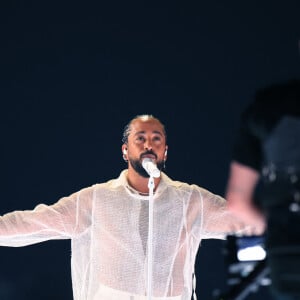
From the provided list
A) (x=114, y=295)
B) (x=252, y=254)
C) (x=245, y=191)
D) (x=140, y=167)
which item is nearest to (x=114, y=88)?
(x=140, y=167)

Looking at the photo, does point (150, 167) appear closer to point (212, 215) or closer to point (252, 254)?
point (212, 215)

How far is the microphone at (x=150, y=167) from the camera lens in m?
2.93

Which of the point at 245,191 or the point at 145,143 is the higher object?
the point at 145,143

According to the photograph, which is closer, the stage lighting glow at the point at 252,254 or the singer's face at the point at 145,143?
the stage lighting glow at the point at 252,254

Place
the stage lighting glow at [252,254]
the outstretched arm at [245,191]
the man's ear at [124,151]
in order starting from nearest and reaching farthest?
the outstretched arm at [245,191], the stage lighting glow at [252,254], the man's ear at [124,151]

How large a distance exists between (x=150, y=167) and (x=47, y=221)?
562 mm

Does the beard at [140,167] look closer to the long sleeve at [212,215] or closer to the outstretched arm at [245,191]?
the long sleeve at [212,215]

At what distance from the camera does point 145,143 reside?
3.32m

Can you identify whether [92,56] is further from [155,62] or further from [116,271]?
[116,271]

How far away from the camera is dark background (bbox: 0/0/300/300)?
11.8ft

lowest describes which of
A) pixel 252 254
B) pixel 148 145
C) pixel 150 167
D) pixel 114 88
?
pixel 252 254

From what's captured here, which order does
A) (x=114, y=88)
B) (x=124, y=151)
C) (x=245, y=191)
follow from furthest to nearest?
1. (x=114, y=88)
2. (x=124, y=151)
3. (x=245, y=191)

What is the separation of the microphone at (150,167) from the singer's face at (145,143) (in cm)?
7

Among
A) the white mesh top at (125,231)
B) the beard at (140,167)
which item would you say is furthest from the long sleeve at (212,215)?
the beard at (140,167)
